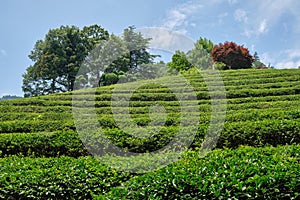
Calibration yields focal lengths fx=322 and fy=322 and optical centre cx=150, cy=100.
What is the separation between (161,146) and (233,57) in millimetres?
24631

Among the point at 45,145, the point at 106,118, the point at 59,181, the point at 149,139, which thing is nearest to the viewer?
the point at 59,181

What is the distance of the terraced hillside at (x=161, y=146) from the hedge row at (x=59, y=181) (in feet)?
0.05

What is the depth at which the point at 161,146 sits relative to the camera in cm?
837

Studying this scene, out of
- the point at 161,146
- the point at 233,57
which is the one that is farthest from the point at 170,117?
the point at 233,57

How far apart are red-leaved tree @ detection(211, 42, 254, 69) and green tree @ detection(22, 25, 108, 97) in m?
15.8

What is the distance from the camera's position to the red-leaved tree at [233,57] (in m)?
31.1

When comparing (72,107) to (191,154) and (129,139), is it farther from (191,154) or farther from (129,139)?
(191,154)

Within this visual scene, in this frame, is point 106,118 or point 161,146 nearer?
point 161,146

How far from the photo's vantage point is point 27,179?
16.2 feet

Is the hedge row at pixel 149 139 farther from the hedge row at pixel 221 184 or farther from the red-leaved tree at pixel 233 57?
the red-leaved tree at pixel 233 57

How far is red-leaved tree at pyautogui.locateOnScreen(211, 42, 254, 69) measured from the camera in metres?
31.1

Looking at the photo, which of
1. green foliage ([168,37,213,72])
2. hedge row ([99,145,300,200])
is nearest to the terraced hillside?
hedge row ([99,145,300,200])

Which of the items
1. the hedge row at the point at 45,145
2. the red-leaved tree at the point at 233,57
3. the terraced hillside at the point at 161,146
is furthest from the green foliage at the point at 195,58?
the hedge row at the point at 45,145

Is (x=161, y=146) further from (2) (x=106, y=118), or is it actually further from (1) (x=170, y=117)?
(2) (x=106, y=118)
